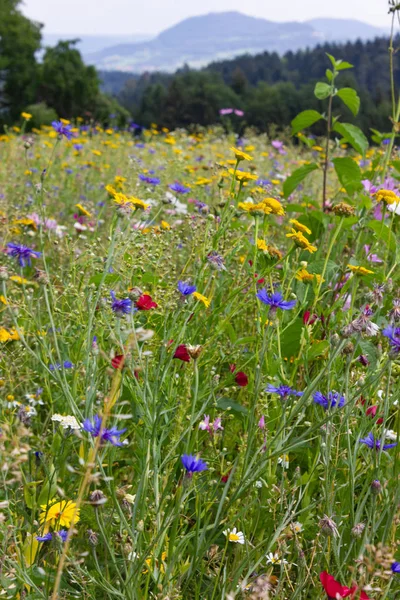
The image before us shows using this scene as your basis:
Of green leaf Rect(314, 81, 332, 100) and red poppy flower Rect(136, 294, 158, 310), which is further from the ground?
green leaf Rect(314, 81, 332, 100)

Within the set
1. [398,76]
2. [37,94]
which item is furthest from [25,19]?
[398,76]

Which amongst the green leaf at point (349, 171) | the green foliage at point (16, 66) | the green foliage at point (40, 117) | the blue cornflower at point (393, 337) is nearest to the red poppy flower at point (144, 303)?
the blue cornflower at point (393, 337)

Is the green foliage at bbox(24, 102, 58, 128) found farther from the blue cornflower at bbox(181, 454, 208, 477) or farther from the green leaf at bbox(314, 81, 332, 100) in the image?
the blue cornflower at bbox(181, 454, 208, 477)

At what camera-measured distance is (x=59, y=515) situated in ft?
4.13

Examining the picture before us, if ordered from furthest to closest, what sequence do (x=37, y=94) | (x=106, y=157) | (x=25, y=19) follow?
(x=25, y=19), (x=37, y=94), (x=106, y=157)

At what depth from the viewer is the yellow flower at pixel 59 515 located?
126 centimetres

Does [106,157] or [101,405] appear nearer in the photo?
[101,405]

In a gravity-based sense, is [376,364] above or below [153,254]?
below

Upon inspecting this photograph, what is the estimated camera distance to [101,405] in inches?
56.3

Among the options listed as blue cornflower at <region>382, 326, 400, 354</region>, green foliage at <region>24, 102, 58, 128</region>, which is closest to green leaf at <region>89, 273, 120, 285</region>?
blue cornflower at <region>382, 326, 400, 354</region>

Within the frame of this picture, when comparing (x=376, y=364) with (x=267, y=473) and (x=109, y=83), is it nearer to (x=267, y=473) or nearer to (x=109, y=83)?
(x=267, y=473)

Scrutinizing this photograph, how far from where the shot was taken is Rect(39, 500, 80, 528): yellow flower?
4.13 ft

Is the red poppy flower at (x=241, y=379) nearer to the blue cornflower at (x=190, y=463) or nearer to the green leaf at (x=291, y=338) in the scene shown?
the green leaf at (x=291, y=338)

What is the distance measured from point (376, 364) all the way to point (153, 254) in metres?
0.77
